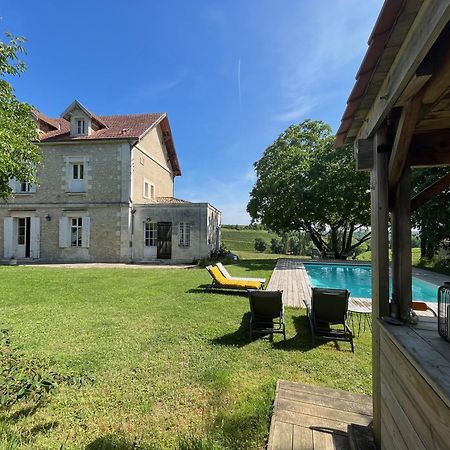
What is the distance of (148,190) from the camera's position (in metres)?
18.5

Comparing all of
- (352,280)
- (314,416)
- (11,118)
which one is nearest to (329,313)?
(314,416)

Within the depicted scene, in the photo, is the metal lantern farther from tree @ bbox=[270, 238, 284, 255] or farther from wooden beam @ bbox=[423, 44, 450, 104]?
tree @ bbox=[270, 238, 284, 255]

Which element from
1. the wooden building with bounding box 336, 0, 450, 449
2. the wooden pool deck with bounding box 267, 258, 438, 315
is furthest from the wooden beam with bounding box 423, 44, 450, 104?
the wooden pool deck with bounding box 267, 258, 438, 315

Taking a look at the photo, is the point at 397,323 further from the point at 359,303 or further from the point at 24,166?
the point at 24,166

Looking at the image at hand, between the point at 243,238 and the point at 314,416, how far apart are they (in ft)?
159

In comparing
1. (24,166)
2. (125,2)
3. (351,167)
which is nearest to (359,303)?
(24,166)

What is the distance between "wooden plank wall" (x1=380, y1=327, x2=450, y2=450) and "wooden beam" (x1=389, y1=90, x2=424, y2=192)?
1.13 m

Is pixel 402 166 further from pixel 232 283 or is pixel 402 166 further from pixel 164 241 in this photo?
pixel 164 241

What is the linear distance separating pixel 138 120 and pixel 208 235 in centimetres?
1017

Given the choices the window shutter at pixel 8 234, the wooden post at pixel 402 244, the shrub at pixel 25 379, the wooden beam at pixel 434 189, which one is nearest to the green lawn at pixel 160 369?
the shrub at pixel 25 379

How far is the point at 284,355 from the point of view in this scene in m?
3.98

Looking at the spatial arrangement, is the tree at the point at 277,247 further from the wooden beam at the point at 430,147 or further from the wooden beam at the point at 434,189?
the wooden beam at the point at 434,189

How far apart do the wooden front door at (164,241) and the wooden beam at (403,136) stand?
15.0m

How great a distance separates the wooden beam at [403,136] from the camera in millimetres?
1554
